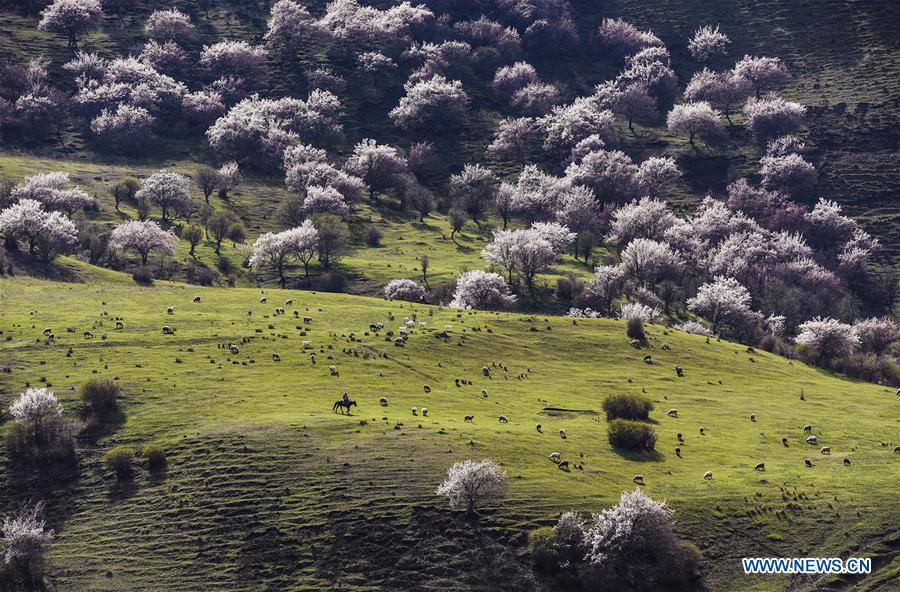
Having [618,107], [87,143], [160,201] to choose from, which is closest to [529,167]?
[618,107]

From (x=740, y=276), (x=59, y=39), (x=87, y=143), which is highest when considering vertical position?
(x=59, y=39)

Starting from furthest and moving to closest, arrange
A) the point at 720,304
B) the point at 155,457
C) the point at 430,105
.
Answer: the point at 430,105
the point at 720,304
the point at 155,457

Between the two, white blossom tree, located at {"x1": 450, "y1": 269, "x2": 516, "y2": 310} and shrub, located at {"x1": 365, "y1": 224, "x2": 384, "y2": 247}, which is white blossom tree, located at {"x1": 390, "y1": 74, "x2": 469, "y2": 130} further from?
white blossom tree, located at {"x1": 450, "y1": 269, "x2": 516, "y2": 310}

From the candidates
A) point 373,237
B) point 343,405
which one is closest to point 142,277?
point 373,237

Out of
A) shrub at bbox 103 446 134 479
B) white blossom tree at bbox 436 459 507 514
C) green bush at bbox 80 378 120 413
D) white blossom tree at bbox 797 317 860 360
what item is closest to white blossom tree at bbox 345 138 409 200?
white blossom tree at bbox 797 317 860 360

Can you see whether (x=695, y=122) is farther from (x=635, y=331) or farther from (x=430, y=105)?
(x=635, y=331)

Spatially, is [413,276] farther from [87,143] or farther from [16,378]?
[87,143]
